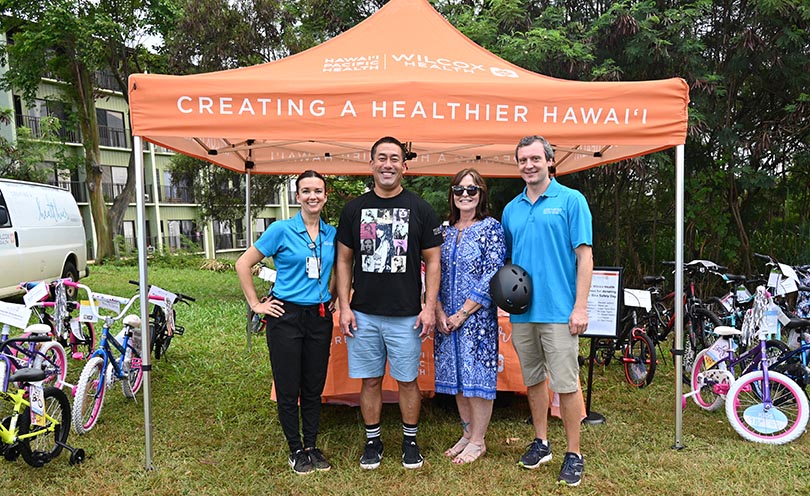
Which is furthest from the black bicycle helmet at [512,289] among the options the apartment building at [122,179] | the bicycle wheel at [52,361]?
the apartment building at [122,179]

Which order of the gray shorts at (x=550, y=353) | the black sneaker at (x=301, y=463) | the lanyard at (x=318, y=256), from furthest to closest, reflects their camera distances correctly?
the black sneaker at (x=301, y=463)
the lanyard at (x=318, y=256)
the gray shorts at (x=550, y=353)

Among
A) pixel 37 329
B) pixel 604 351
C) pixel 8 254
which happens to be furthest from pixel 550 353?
pixel 8 254

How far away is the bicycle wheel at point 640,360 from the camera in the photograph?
4.78 m

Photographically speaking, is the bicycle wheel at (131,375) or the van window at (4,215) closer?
the bicycle wheel at (131,375)

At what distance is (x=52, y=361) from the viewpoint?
431cm

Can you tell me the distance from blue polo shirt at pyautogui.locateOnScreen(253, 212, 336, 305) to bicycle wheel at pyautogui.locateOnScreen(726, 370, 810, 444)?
269cm

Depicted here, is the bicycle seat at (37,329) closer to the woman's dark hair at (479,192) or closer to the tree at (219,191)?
the woman's dark hair at (479,192)

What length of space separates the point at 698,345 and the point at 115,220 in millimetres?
19643

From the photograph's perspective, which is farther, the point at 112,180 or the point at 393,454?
the point at 112,180

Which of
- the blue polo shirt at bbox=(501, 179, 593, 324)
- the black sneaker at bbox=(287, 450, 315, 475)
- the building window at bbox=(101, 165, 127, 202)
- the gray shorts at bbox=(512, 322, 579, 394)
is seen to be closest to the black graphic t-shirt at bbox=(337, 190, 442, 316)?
the blue polo shirt at bbox=(501, 179, 593, 324)

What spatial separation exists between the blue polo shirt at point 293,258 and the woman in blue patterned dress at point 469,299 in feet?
2.23

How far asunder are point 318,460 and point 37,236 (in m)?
7.53

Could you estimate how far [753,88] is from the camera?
24.6 feet

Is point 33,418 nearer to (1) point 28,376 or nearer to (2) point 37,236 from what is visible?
(1) point 28,376
